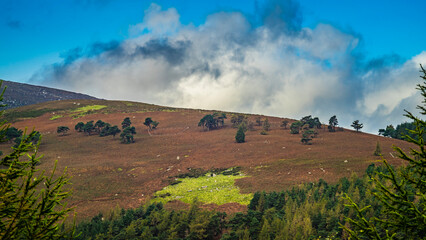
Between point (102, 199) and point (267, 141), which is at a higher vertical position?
point (267, 141)

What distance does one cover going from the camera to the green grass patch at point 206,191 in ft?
109

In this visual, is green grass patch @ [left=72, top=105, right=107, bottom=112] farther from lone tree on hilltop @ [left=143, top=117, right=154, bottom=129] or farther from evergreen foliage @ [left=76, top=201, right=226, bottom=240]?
evergreen foliage @ [left=76, top=201, right=226, bottom=240]

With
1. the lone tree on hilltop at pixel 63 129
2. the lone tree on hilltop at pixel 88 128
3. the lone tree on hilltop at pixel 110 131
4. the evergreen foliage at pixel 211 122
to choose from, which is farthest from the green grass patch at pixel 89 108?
the evergreen foliage at pixel 211 122

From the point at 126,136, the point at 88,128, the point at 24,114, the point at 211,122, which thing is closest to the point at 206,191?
the point at 126,136

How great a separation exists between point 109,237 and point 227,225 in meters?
9.87

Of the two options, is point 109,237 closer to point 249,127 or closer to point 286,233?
point 286,233

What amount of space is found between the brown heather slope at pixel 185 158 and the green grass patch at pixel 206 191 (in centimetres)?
160

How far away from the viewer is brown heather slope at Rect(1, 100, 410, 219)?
36.7 m

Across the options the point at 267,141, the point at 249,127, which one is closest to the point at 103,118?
the point at 249,127

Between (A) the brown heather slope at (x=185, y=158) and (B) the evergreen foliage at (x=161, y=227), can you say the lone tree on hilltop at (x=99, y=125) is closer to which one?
(A) the brown heather slope at (x=185, y=158)

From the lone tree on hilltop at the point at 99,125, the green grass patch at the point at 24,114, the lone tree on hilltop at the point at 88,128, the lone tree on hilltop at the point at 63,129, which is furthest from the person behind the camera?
the green grass patch at the point at 24,114

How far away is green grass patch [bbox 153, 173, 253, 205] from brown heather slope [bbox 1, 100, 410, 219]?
63.2 inches

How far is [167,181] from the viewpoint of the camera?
42.3 meters

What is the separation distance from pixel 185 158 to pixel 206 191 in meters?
17.1
